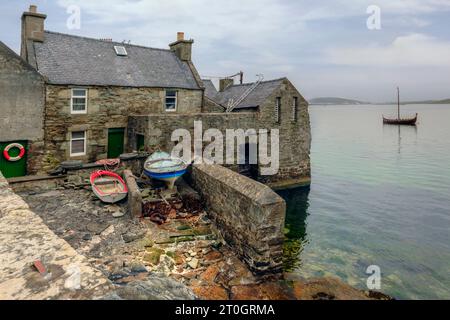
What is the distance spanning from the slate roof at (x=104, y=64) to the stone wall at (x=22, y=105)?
1.11m

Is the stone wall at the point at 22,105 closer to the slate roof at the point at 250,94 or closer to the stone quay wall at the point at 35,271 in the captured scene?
the stone quay wall at the point at 35,271

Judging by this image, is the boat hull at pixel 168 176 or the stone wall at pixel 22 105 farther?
the stone wall at pixel 22 105

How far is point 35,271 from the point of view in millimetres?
3402

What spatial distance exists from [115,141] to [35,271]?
1742 centimetres

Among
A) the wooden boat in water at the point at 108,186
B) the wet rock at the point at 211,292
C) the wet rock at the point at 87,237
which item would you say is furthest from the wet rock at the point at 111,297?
the wooden boat in water at the point at 108,186

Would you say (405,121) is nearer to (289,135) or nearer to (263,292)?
(289,135)

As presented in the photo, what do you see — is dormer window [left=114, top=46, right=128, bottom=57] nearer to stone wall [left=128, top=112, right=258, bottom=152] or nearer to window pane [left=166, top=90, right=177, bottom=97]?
window pane [left=166, top=90, right=177, bottom=97]

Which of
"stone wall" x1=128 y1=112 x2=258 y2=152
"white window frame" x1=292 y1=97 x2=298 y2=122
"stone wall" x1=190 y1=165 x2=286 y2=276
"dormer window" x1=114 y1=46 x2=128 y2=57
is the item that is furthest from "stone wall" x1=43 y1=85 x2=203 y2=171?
"stone wall" x1=190 y1=165 x2=286 y2=276

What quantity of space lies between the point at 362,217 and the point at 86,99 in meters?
17.7

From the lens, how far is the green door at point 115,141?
19.8 m

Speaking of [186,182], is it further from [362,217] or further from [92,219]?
[362,217]

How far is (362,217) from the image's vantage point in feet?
61.5

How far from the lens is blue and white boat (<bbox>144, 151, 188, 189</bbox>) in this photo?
14516mm

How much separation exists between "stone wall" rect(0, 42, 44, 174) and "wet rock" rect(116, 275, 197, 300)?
1614cm
